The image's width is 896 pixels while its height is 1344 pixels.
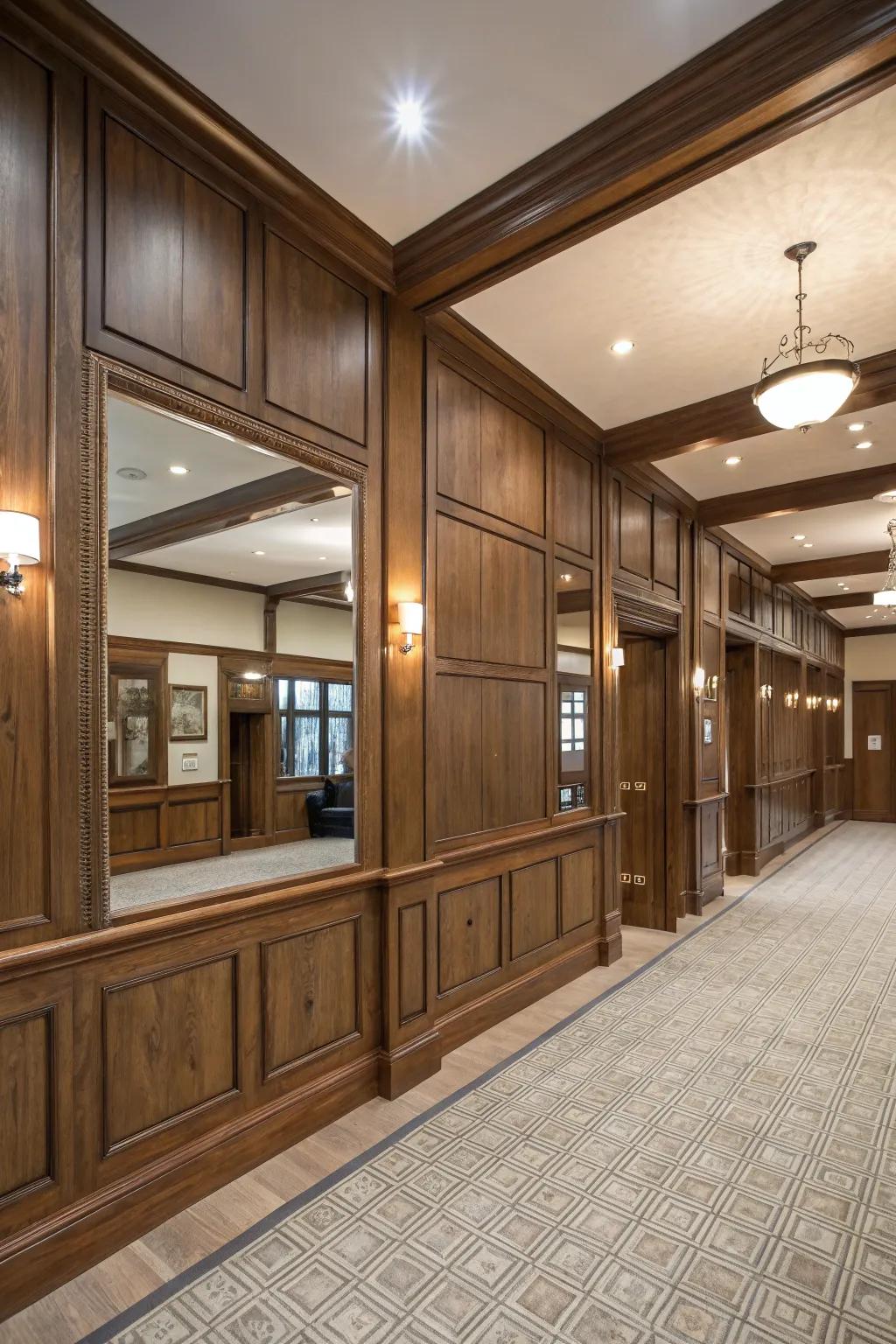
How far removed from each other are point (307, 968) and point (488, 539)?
7.43 feet

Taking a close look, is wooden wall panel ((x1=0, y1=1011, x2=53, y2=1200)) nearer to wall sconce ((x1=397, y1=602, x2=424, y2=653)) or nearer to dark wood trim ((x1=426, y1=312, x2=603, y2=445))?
wall sconce ((x1=397, y1=602, x2=424, y2=653))

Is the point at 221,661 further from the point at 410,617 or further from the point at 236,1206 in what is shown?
the point at 236,1206

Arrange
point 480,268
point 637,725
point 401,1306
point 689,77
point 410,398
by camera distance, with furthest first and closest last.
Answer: point 637,725 → point 410,398 → point 480,268 → point 689,77 → point 401,1306

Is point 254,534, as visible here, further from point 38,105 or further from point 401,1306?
point 401,1306

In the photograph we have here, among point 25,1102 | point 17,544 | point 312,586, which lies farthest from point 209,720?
point 25,1102

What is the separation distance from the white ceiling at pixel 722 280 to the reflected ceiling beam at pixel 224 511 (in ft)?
4.35

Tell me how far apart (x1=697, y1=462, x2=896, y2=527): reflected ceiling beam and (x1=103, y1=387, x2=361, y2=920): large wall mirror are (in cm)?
441

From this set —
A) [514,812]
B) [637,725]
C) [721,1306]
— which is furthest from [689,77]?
[637,725]

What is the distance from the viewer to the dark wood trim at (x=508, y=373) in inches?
143

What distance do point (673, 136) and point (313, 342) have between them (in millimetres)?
1434

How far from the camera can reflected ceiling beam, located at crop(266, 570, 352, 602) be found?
296 cm

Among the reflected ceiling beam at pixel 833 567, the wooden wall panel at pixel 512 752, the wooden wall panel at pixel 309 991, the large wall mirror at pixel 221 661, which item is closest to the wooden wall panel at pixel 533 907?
the wooden wall panel at pixel 512 752

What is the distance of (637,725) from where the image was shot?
6.21 metres

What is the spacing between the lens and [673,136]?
240 cm
